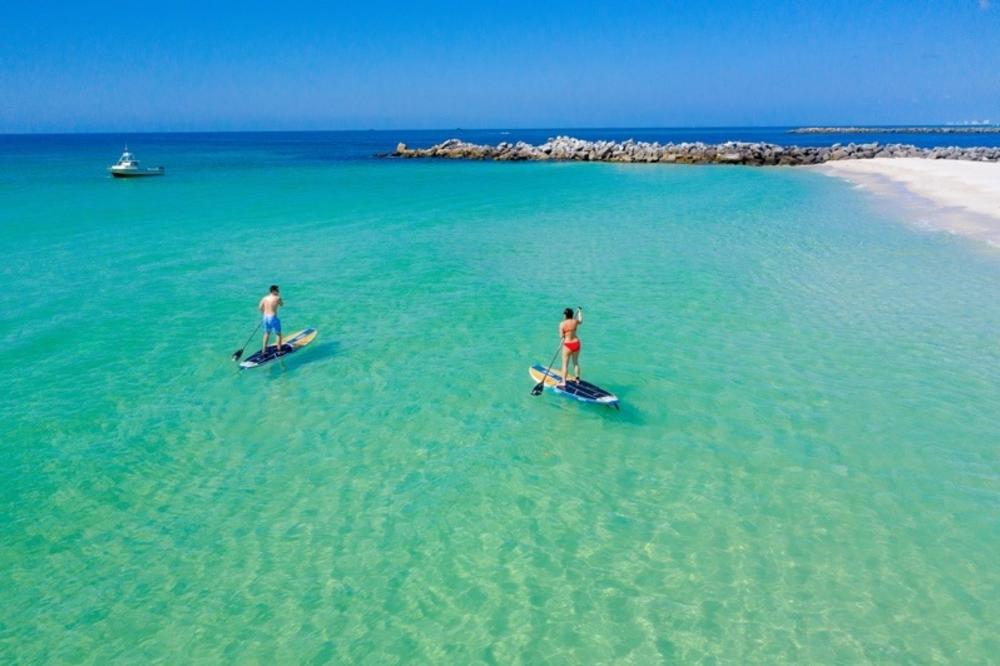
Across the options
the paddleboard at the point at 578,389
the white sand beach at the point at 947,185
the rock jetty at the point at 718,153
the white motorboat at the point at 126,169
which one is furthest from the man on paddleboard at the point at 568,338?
the rock jetty at the point at 718,153

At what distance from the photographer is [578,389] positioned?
1311cm

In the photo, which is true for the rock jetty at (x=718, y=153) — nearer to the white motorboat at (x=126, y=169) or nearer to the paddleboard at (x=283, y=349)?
the white motorboat at (x=126, y=169)

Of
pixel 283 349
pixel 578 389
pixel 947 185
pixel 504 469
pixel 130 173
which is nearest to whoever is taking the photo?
pixel 504 469

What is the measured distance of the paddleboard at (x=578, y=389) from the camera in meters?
12.7

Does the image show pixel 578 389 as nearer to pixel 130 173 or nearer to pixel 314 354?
pixel 314 354

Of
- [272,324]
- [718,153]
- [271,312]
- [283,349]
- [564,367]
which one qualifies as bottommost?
[283,349]

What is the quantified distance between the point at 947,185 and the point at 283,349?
50.6m

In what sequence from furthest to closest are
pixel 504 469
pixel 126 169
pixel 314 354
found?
1. pixel 126 169
2. pixel 314 354
3. pixel 504 469

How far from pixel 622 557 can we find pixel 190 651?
17.7 ft

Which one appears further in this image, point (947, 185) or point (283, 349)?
point (947, 185)

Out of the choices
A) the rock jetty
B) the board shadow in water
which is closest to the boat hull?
the rock jetty

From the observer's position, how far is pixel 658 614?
25.7 feet

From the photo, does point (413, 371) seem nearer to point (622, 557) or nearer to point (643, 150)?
point (622, 557)

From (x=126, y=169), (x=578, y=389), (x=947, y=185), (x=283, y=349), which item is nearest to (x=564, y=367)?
(x=578, y=389)
